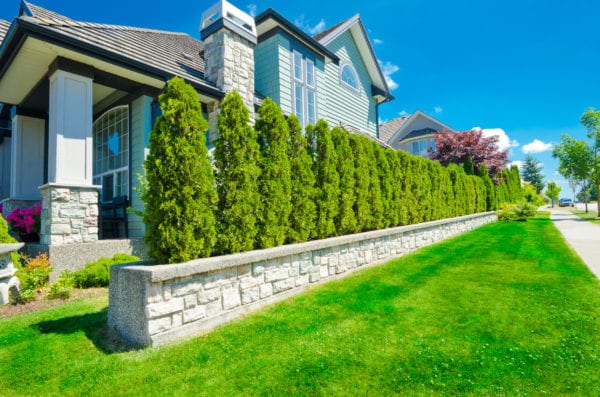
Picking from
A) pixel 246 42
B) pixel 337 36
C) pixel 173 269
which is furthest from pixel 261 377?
pixel 337 36

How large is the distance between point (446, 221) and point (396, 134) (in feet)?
61.6

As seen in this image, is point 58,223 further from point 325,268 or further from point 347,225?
point 347,225

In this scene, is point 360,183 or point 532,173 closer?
point 360,183

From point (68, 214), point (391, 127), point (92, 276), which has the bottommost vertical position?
point (92, 276)

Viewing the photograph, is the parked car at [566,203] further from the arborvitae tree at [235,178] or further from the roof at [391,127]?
the arborvitae tree at [235,178]

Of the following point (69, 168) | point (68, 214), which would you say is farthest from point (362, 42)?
point (68, 214)

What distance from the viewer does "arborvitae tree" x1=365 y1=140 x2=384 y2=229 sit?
23.0 ft

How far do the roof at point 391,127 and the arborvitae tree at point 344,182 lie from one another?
2212 cm

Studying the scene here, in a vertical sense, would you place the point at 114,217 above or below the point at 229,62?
below

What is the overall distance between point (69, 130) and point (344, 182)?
202 inches

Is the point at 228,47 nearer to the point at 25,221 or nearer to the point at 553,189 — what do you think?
the point at 25,221

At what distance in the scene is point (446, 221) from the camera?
10.3 meters

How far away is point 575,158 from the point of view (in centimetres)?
1955

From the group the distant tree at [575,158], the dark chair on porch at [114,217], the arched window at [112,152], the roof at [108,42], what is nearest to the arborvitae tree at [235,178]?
the roof at [108,42]
